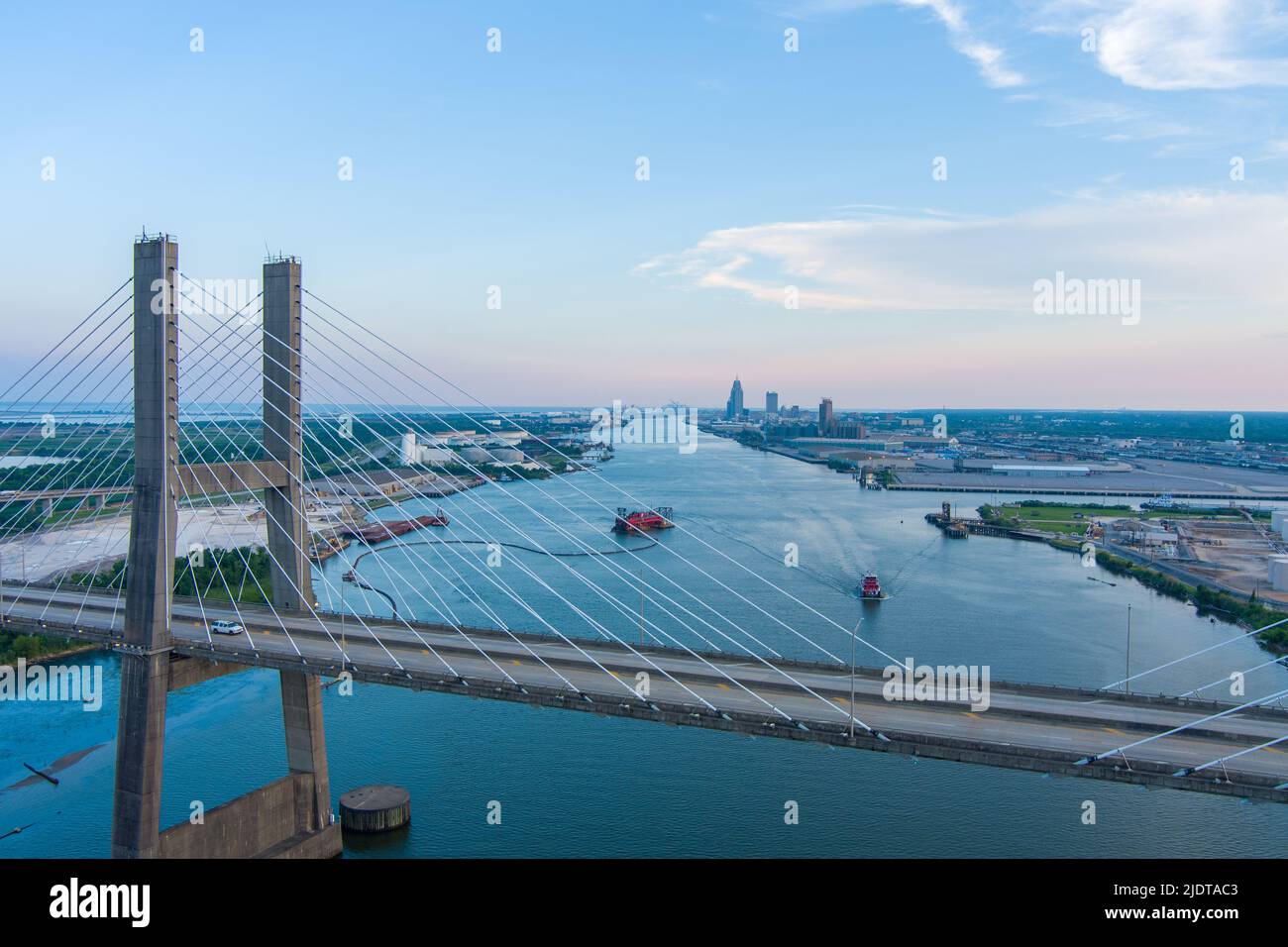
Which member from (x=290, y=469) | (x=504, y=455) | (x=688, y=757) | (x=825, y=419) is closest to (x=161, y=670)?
(x=290, y=469)

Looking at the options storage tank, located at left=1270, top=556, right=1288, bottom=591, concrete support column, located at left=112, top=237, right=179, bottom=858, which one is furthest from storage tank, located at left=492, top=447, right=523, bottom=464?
concrete support column, located at left=112, top=237, right=179, bottom=858

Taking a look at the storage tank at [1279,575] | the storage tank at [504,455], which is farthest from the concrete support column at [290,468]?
the storage tank at [504,455]

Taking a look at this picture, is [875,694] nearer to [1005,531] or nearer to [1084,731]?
[1084,731]

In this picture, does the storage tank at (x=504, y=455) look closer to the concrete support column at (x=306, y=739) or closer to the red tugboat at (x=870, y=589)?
the red tugboat at (x=870, y=589)

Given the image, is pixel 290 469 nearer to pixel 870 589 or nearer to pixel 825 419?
pixel 870 589

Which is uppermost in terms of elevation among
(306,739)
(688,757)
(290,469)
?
(290,469)

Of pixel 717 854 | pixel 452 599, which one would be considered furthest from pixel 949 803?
pixel 452 599

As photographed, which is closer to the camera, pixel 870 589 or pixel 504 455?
pixel 870 589

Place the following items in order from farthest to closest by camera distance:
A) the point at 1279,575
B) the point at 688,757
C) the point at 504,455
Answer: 1. the point at 504,455
2. the point at 1279,575
3. the point at 688,757
